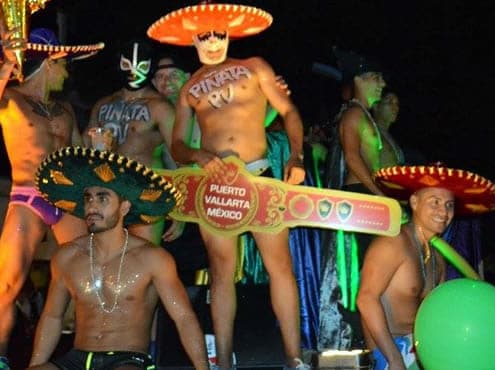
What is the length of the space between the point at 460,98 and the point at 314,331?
3713mm

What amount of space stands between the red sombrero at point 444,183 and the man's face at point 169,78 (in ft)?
6.88

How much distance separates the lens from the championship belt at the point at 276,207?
22.5 ft

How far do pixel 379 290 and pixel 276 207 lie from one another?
105cm

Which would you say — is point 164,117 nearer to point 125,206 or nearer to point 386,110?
point 125,206

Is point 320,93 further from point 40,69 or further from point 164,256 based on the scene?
point 164,256

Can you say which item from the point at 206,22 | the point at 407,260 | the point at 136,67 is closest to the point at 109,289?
the point at 407,260

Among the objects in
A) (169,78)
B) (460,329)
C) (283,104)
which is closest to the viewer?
(460,329)

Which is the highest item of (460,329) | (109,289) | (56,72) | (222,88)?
(56,72)

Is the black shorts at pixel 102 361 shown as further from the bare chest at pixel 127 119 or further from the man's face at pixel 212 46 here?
the man's face at pixel 212 46

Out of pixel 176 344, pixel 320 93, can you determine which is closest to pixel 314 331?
pixel 176 344

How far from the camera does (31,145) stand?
6.89 meters

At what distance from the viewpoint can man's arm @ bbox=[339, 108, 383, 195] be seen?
24.7ft

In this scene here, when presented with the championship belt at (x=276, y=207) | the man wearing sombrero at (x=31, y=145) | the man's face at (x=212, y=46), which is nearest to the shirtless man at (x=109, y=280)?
the man wearing sombrero at (x=31, y=145)

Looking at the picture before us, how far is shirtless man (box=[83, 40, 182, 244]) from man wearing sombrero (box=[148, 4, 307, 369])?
0.24 m
